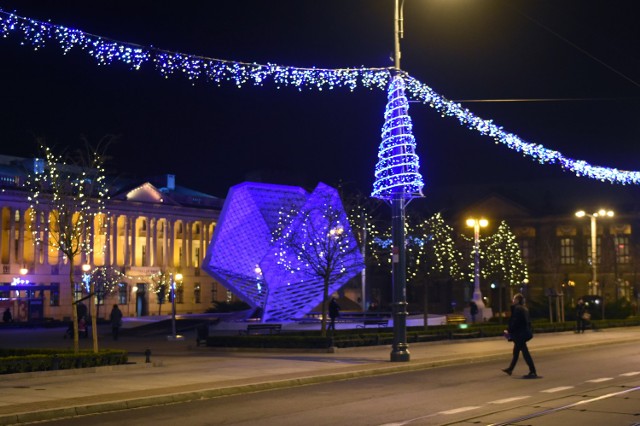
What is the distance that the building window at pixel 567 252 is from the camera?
104062 millimetres

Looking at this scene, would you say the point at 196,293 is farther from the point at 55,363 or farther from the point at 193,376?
A: the point at 193,376

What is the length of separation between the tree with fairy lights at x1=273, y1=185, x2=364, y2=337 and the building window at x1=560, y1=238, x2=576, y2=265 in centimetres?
6275

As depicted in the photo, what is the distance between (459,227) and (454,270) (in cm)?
4252

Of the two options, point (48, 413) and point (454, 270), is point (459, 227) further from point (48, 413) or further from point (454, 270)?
point (48, 413)

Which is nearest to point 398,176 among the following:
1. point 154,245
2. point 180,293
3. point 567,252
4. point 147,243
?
point 147,243

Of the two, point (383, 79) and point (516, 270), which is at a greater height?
point (383, 79)

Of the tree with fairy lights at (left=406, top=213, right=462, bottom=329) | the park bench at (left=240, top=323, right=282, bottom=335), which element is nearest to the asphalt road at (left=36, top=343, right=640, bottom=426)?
the park bench at (left=240, top=323, right=282, bottom=335)

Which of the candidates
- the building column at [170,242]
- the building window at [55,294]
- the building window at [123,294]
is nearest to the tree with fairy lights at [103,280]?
the building window at [55,294]

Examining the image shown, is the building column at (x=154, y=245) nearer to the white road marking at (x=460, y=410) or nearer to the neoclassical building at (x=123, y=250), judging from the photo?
the neoclassical building at (x=123, y=250)

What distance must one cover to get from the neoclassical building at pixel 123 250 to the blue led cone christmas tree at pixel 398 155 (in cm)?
5099

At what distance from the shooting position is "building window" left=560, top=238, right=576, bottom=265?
341 feet

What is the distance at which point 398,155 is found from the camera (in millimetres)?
25609

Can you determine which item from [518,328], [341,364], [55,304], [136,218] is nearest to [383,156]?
[341,364]

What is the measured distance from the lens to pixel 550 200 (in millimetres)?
107750
